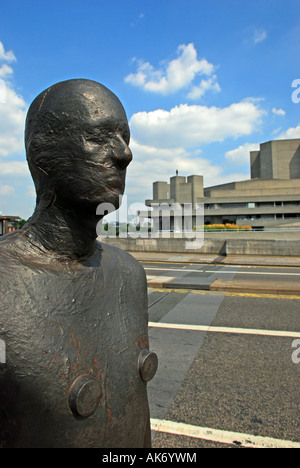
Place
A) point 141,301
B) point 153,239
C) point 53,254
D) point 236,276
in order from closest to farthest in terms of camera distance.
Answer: point 53,254
point 141,301
point 236,276
point 153,239

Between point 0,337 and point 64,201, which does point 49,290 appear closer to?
point 0,337

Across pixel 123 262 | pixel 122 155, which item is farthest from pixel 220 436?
pixel 122 155

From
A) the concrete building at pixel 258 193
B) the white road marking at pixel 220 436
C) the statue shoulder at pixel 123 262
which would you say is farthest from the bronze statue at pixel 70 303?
the concrete building at pixel 258 193

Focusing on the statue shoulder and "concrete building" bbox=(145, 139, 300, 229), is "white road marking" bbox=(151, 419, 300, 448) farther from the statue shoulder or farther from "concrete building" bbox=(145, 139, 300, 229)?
"concrete building" bbox=(145, 139, 300, 229)

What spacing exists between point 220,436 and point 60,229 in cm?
284

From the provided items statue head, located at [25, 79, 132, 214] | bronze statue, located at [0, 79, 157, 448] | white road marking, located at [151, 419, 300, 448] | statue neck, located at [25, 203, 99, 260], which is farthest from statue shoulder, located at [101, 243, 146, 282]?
A: white road marking, located at [151, 419, 300, 448]

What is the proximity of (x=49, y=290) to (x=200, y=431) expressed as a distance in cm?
275

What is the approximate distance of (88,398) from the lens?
3.41ft

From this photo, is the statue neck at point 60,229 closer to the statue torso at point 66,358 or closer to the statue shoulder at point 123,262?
the statue torso at point 66,358

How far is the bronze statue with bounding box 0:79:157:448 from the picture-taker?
1006 millimetres

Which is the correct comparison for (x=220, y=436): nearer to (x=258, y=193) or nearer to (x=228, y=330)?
(x=228, y=330)

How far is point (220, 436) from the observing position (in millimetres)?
3018

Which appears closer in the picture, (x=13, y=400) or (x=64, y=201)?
(x=13, y=400)

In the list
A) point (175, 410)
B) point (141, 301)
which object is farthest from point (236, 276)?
point (141, 301)
